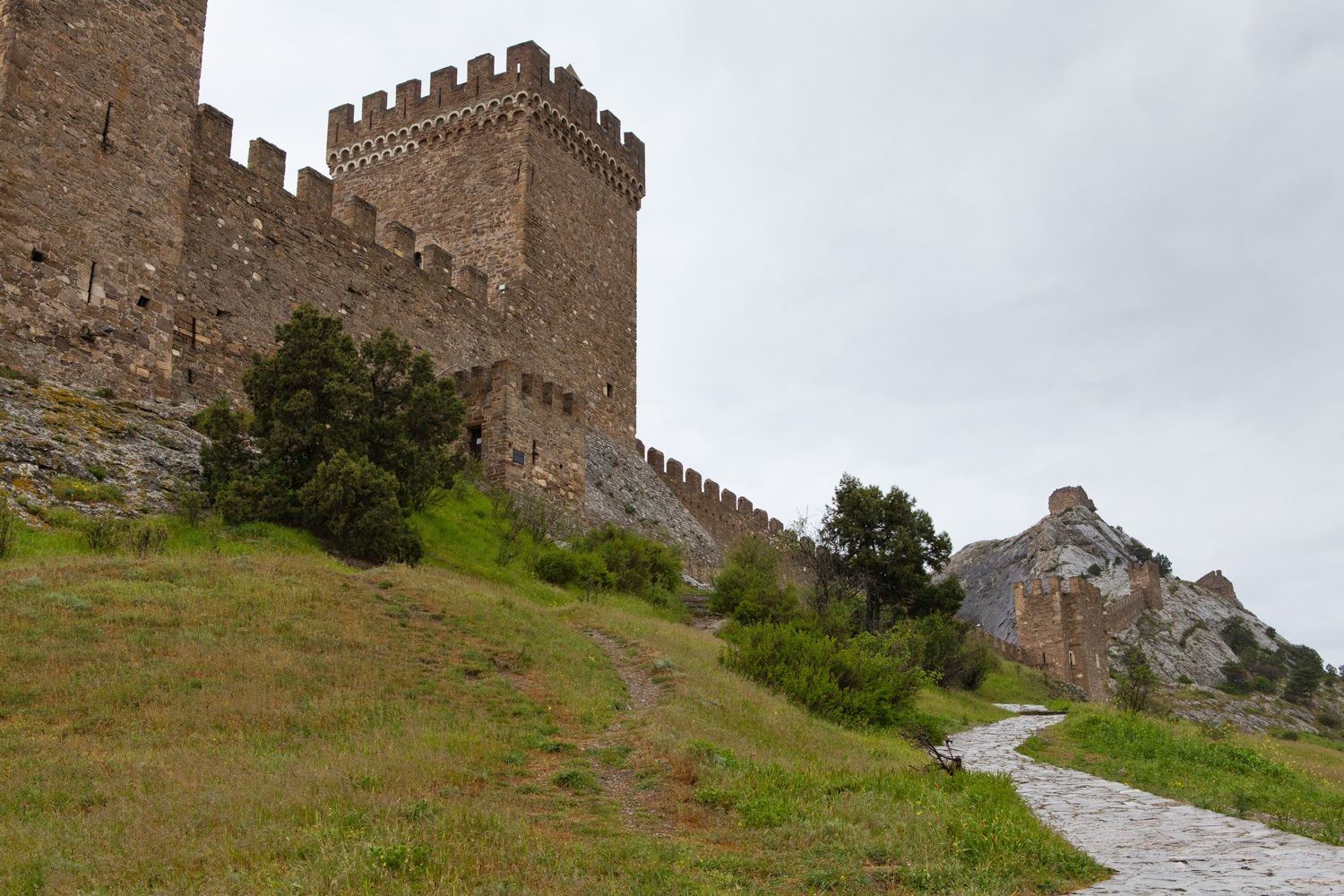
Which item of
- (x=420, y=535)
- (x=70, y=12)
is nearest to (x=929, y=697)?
(x=420, y=535)

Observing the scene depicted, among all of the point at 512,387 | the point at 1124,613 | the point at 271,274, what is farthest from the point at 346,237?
the point at 1124,613

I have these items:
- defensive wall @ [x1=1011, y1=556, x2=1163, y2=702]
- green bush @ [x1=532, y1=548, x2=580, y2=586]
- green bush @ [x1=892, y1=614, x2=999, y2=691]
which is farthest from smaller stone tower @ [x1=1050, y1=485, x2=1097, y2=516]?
green bush @ [x1=532, y1=548, x2=580, y2=586]

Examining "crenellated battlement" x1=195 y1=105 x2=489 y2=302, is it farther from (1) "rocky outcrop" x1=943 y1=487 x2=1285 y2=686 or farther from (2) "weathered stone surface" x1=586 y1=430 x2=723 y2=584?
(1) "rocky outcrop" x1=943 y1=487 x2=1285 y2=686

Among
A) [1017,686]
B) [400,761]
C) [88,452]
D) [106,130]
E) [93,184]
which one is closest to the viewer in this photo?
[400,761]

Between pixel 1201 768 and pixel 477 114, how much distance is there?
25.1 metres

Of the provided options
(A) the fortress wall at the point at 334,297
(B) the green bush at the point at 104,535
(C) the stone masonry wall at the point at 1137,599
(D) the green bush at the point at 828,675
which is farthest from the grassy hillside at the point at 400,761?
(C) the stone masonry wall at the point at 1137,599

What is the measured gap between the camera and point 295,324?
18.1 metres

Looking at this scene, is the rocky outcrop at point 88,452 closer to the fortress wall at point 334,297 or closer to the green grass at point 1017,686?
the fortress wall at point 334,297

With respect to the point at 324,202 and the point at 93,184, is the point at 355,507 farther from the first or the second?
the point at 324,202

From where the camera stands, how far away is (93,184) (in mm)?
18344

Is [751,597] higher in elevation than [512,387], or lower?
lower

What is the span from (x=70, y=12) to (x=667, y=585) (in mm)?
14715

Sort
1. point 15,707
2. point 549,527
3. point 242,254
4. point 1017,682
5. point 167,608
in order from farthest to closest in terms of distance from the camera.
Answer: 1. point 1017,682
2. point 549,527
3. point 242,254
4. point 167,608
5. point 15,707

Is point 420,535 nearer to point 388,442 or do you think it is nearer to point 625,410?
point 388,442
